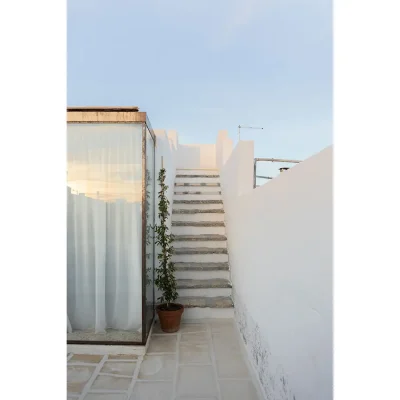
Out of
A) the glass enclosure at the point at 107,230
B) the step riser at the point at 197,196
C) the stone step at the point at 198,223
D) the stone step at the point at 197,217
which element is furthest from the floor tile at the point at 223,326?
the step riser at the point at 197,196

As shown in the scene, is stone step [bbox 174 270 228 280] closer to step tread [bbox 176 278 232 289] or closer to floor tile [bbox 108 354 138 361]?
step tread [bbox 176 278 232 289]

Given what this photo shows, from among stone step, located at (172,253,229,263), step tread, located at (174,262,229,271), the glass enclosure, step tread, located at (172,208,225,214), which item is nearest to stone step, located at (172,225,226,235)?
step tread, located at (172,208,225,214)

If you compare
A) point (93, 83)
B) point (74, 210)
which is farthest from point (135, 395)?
point (93, 83)

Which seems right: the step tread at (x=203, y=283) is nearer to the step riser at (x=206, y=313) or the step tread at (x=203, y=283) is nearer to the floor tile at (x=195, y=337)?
the step riser at (x=206, y=313)

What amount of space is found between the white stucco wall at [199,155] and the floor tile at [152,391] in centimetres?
615

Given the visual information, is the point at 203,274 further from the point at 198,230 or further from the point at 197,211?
the point at 197,211

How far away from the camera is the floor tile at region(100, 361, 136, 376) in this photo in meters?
2.67

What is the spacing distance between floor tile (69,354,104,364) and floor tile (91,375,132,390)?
12.5 inches

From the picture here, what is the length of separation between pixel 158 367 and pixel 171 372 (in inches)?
6.6

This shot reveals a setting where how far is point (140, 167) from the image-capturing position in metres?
3.12

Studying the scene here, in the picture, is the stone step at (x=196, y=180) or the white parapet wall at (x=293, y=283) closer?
the white parapet wall at (x=293, y=283)

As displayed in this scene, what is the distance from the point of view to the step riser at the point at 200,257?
4449 mm
